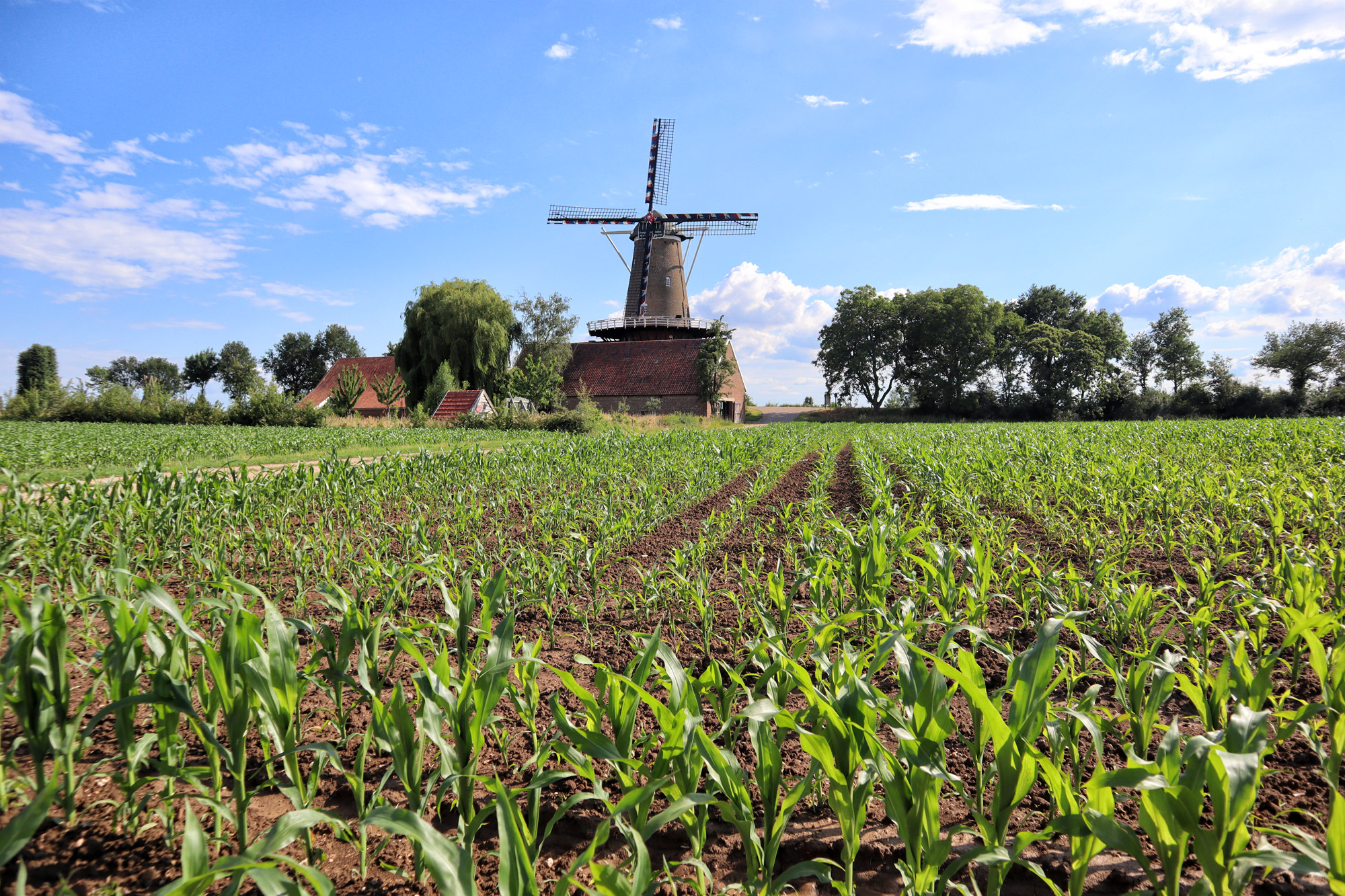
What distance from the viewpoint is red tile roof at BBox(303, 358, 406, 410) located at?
4425 centimetres

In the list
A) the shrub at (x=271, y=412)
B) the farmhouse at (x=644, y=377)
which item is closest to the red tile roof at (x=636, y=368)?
the farmhouse at (x=644, y=377)

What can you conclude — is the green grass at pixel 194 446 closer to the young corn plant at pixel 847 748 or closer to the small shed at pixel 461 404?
the young corn plant at pixel 847 748

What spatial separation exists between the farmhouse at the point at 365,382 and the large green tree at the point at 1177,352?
→ 6682 centimetres

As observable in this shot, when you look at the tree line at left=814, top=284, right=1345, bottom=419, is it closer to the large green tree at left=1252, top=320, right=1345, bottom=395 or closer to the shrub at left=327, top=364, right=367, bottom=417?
the large green tree at left=1252, top=320, right=1345, bottom=395

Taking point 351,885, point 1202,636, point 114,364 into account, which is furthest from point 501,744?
point 114,364

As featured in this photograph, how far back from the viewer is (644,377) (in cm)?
4538

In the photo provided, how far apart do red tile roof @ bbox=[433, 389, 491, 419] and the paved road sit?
24.7 m

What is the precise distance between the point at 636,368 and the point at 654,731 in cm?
4414

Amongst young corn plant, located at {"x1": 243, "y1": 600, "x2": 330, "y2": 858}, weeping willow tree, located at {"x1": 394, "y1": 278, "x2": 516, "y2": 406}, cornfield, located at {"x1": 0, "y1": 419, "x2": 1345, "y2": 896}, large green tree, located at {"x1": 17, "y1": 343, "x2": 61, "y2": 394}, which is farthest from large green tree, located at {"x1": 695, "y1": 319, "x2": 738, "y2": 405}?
large green tree, located at {"x1": 17, "y1": 343, "x2": 61, "y2": 394}

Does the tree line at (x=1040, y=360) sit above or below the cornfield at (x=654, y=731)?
above

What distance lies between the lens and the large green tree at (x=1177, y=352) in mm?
54331

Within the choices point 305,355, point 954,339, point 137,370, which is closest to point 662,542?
point 954,339

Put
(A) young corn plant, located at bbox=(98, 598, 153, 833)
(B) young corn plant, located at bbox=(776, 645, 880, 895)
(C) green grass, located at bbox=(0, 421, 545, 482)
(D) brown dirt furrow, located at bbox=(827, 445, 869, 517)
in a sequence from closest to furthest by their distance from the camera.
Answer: (B) young corn plant, located at bbox=(776, 645, 880, 895)
(A) young corn plant, located at bbox=(98, 598, 153, 833)
(D) brown dirt furrow, located at bbox=(827, 445, 869, 517)
(C) green grass, located at bbox=(0, 421, 545, 482)

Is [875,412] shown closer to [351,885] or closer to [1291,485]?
[1291,485]
